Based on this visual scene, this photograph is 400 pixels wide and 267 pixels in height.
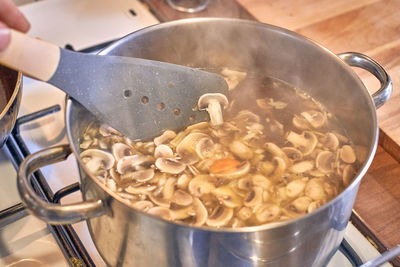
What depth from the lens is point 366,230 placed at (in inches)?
38.7

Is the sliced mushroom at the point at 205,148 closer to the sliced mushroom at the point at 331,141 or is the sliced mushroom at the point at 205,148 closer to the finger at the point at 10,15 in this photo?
the sliced mushroom at the point at 331,141

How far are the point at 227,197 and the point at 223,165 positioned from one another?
0.10m

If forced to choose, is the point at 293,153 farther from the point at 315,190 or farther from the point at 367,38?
the point at 367,38

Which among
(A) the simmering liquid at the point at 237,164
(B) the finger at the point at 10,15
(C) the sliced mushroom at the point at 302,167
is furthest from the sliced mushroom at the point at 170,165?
(B) the finger at the point at 10,15

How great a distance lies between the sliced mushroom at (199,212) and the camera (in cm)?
82

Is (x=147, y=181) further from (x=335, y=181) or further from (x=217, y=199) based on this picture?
(x=335, y=181)

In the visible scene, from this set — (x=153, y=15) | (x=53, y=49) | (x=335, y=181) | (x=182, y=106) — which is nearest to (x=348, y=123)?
(x=335, y=181)

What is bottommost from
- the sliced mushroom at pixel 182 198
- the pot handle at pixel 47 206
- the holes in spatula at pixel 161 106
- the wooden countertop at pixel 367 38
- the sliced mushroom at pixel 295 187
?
the wooden countertop at pixel 367 38

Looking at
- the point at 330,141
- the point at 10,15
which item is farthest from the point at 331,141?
the point at 10,15

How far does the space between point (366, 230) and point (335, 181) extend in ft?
0.45

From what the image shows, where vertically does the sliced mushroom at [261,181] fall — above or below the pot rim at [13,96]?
below

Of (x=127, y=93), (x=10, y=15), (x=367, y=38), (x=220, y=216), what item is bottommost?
(x=367, y=38)

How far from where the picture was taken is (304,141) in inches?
40.7

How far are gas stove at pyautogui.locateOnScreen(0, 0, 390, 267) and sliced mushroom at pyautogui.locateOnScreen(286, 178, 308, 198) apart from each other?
6.3 inches
